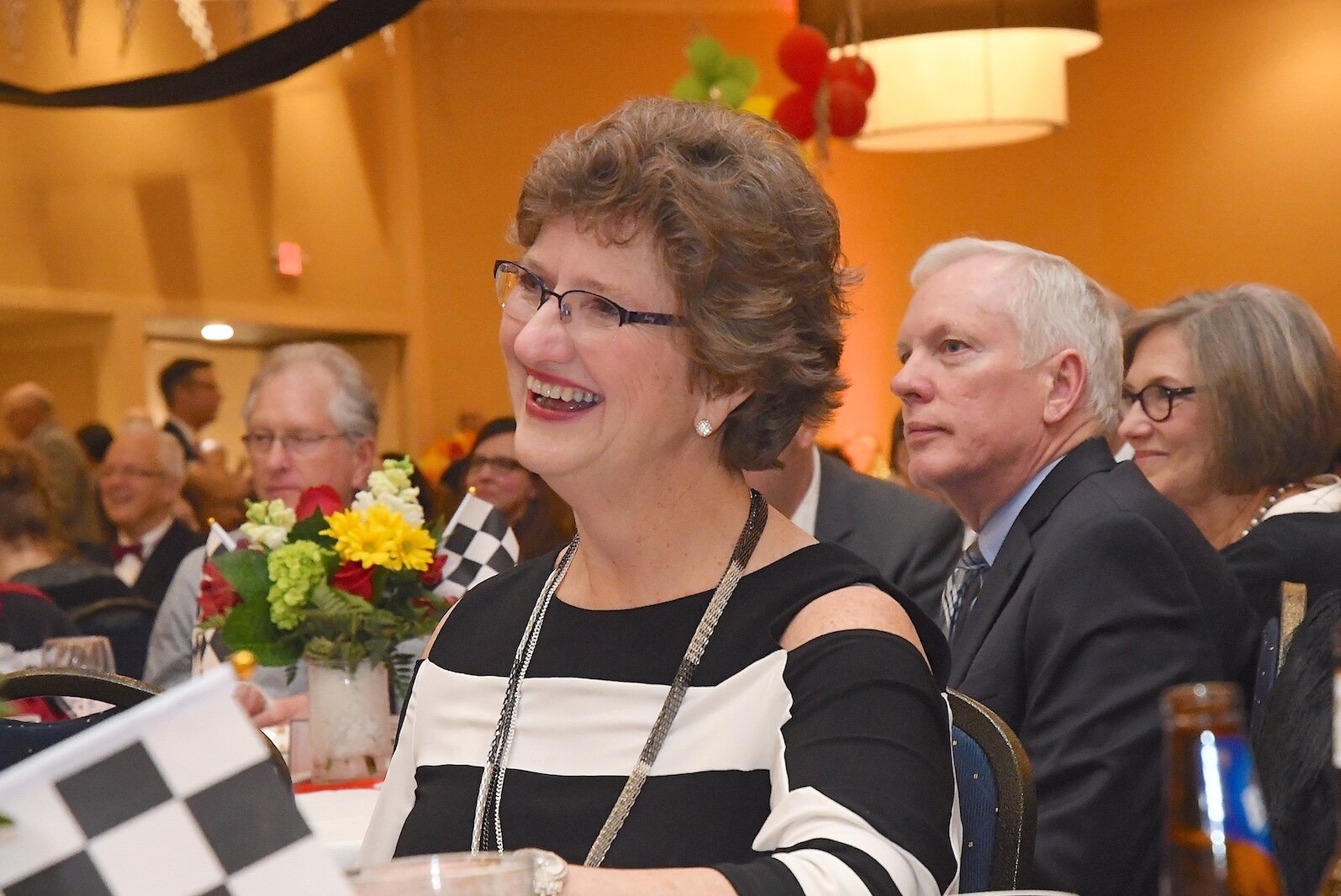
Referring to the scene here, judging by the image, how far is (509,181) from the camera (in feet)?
37.7

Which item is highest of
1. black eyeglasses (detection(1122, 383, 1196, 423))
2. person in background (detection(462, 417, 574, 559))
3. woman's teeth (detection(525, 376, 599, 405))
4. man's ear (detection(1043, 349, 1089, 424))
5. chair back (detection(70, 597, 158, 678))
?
woman's teeth (detection(525, 376, 599, 405))

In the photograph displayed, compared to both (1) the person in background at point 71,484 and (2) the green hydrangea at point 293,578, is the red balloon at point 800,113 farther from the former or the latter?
(2) the green hydrangea at point 293,578

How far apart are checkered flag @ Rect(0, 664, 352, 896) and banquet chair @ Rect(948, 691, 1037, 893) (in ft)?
3.22

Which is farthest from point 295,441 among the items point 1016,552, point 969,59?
point 969,59

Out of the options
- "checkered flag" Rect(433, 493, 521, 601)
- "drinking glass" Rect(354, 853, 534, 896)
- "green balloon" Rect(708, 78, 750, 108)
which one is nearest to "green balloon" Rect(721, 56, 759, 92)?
"green balloon" Rect(708, 78, 750, 108)

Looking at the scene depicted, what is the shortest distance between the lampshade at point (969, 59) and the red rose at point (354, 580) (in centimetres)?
626

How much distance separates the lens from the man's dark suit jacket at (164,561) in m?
5.82

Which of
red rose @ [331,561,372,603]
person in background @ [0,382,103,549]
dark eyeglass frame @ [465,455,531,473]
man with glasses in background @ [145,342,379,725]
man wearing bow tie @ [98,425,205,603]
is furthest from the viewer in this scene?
man wearing bow tie @ [98,425,205,603]

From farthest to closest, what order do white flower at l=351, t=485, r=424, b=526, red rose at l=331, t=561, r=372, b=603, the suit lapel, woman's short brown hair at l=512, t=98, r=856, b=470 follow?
1. white flower at l=351, t=485, r=424, b=526
2. red rose at l=331, t=561, r=372, b=603
3. the suit lapel
4. woman's short brown hair at l=512, t=98, r=856, b=470

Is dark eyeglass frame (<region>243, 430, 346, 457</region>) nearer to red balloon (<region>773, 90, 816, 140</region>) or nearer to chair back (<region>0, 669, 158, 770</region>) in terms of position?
chair back (<region>0, 669, 158, 770</region>)

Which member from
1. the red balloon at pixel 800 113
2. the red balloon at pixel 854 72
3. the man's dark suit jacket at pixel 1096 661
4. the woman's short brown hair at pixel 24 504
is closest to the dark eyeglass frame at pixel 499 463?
the woman's short brown hair at pixel 24 504

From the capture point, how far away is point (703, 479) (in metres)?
1.84

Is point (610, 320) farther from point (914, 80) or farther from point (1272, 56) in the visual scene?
point (1272, 56)

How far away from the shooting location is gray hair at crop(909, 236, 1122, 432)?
9.73 ft
